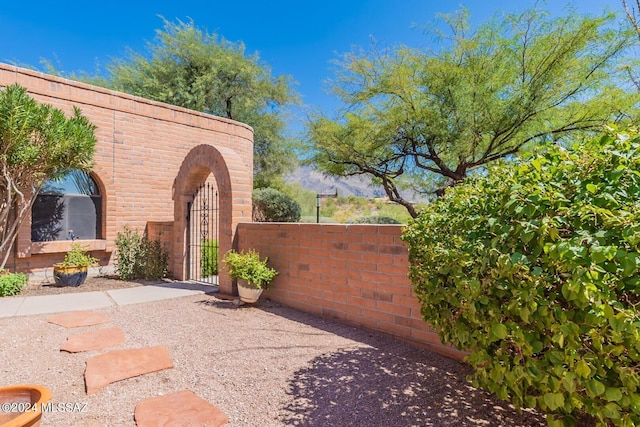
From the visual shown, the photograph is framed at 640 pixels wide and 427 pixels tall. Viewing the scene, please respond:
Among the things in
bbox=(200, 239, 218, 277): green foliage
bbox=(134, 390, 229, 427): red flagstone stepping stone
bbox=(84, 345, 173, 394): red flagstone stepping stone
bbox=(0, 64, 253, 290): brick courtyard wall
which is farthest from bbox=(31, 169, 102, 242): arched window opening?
bbox=(134, 390, 229, 427): red flagstone stepping stone

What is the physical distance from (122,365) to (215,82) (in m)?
16.4

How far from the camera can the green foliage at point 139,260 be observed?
718 centimetres

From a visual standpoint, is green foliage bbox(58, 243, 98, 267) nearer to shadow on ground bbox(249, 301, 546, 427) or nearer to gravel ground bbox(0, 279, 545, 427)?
gravel ground bbox(0, 279, 545, 427)

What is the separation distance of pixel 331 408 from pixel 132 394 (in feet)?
4.87

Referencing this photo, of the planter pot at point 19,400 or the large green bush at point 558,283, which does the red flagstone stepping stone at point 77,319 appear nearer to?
the planter pot at point 19,400

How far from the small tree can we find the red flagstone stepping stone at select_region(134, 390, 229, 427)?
5349mm

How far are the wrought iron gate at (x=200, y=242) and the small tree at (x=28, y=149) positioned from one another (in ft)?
6.95

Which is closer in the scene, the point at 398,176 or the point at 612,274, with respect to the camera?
the point at 612,274

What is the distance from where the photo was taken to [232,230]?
5.84 meters

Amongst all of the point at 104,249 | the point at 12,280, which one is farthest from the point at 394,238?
the point at 104,249

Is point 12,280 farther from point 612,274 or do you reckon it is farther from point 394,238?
point 612,274

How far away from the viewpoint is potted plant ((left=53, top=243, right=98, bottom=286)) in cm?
630

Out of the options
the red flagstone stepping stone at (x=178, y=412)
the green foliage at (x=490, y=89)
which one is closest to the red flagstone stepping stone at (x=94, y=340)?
the red flagstone stepping stone at (x=178, y=412)

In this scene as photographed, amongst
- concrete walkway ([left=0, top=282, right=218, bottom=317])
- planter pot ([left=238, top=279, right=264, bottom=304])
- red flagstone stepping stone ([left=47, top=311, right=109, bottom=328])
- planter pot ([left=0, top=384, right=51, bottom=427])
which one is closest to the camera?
planter pot ([left=0, top=384, right=51, bottom=427])
